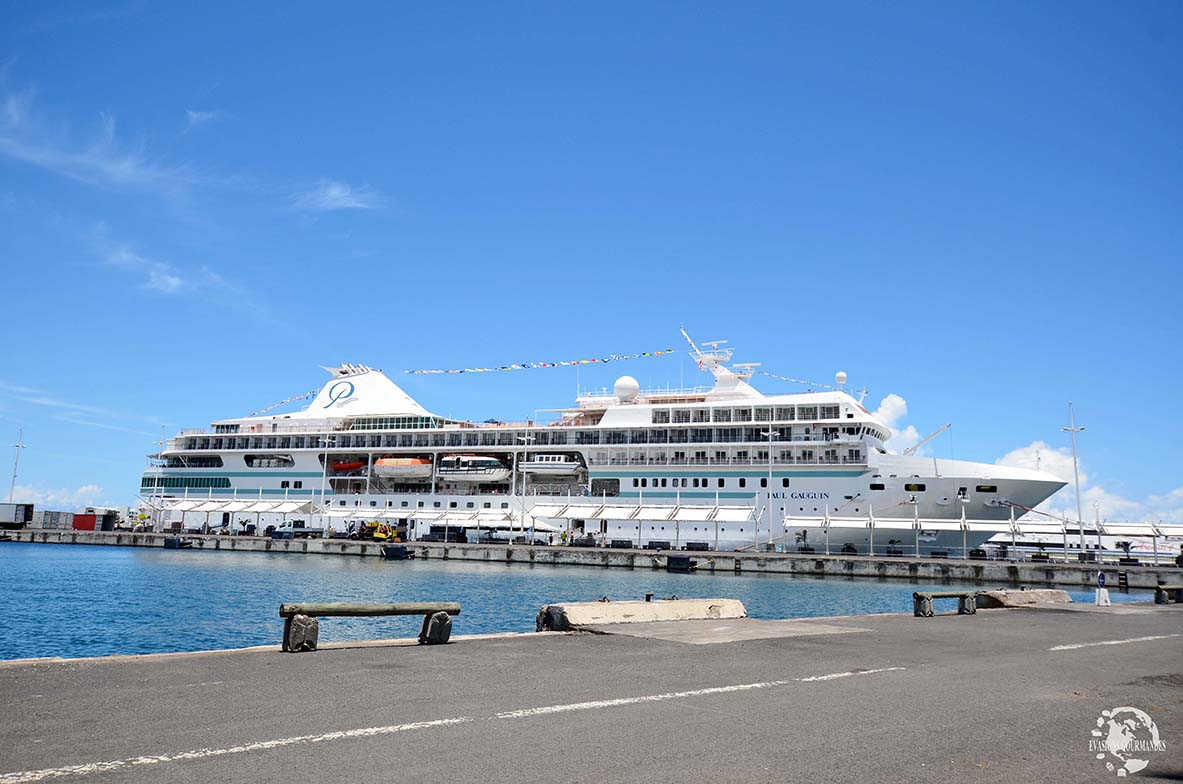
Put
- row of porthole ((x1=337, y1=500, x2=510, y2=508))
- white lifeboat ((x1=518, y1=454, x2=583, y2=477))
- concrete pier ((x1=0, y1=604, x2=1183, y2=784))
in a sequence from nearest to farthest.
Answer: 1. concrete pier ((x1=0, y1=604, x2=1183, y2=784))
2. white lifeboat ((x1=518, y1=454, x2=583, y2=477))
3. row of porthole ((x1=337, y1=500, x2=510, y2=508))

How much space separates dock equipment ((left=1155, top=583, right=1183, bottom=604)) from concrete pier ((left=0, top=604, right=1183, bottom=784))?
17.2 m

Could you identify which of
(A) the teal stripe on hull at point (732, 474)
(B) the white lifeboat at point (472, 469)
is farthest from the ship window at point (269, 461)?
(A) the teal stripe on hull at point (732, 474)

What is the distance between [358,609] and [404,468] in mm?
59875

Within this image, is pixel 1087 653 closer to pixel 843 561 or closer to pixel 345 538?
pixel 843 561

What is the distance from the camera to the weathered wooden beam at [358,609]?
11.1 m

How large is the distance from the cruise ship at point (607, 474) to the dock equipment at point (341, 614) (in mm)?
43404

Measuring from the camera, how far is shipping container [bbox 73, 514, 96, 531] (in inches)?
3433

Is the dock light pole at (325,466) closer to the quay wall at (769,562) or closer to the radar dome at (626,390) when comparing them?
the quay wall at (769,562)

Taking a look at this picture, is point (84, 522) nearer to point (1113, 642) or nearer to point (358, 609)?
point (358, 609)

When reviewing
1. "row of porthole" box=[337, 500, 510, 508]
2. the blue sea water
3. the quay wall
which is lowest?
the blue sea water

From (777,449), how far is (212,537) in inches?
A: 1818

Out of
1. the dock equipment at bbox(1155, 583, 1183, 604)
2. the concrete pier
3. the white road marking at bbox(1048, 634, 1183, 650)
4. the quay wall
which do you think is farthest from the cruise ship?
the concrete pier

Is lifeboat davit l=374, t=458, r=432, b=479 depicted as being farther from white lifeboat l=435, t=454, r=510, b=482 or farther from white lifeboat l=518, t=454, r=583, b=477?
white lifeboat l=518, t=454, r=583, b=477

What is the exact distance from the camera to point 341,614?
11750 mm
